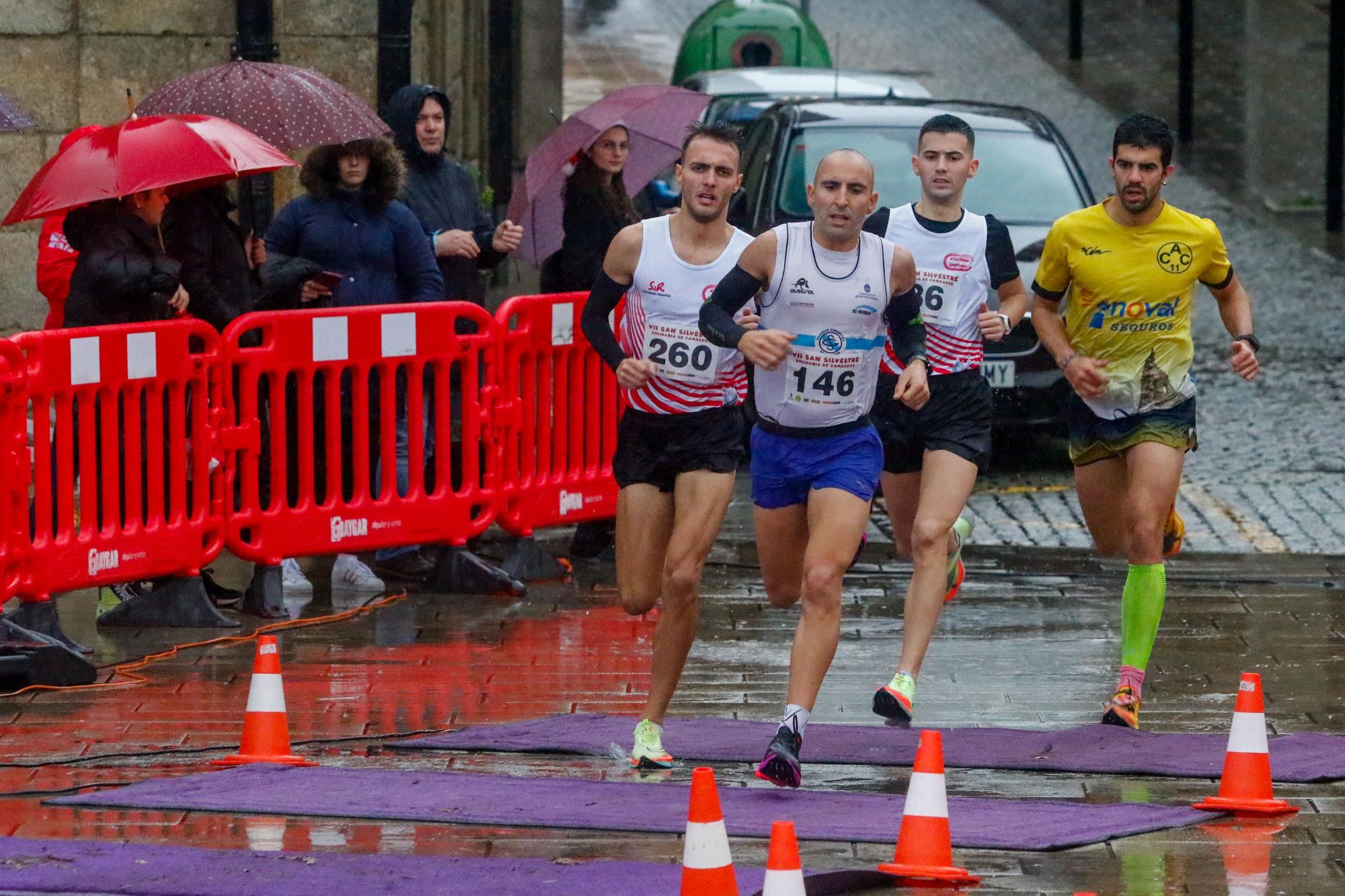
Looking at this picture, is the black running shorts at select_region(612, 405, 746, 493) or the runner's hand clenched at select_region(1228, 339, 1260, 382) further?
the runner's hand clenched at select_region(1228, 339, 1260, 382)

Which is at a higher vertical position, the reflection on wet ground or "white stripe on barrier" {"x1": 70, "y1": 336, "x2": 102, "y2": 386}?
"white stripe on barrier" {"x1": 70, "y1": 336, "x2": 102, "y2": 386}

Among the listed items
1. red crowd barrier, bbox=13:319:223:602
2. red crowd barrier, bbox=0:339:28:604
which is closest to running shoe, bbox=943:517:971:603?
red crowd barrier, bbox=13:319:223:602

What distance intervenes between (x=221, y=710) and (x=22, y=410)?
143 cm

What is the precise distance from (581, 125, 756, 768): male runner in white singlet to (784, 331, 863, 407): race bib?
0.61 feet

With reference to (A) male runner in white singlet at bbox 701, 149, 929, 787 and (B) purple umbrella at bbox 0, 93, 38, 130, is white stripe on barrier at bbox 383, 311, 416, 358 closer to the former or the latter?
(B) purple umbrella at bbox 0, 93, 38, 130

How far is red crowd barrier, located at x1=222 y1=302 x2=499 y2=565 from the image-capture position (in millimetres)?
10078

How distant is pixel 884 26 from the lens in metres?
31.2

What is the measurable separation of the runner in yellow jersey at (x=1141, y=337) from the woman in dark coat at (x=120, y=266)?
135 inches

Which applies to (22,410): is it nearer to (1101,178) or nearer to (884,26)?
(1101,178)

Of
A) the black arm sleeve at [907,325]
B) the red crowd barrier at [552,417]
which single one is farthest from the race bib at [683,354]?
the red crowd barrier at [552,417]

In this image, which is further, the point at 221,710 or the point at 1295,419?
the point at 1295,419

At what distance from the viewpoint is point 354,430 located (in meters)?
10.6

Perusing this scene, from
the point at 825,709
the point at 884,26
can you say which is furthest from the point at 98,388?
the point at 884,26

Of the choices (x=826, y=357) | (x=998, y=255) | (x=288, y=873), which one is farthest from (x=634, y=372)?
(x=288, y=873)
